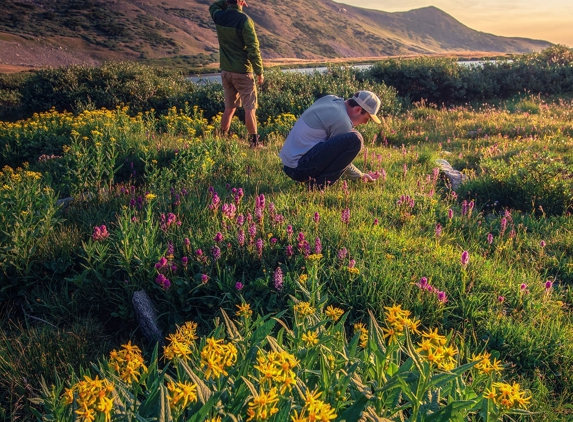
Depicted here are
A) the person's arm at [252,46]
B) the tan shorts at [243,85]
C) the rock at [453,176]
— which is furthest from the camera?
the tan shorts at [243,85]

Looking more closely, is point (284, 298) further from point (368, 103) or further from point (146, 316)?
point (368, 103)

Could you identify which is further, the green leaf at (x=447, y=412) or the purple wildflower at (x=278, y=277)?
the purple wildflower at (x=278, y=277)

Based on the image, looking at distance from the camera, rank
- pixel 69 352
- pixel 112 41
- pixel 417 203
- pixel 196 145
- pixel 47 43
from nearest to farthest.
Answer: pixel 69 352
pixel 417 203
pixel 196 145
pixel 47 43
pixel 112 41

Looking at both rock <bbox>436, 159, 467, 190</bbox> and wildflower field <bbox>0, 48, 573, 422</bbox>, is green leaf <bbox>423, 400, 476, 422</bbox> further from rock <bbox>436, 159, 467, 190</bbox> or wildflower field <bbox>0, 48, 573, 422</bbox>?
rock <bbox>436, 159, 467, 190</bbox>

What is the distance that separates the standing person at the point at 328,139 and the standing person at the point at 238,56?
2.73 metres

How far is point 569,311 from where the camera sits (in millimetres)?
3467

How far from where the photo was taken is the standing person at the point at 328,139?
5.15 m

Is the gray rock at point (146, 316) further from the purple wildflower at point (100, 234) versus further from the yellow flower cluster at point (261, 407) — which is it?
the yellow flower cluster at point (261, 407)

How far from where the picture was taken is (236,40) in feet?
26.3

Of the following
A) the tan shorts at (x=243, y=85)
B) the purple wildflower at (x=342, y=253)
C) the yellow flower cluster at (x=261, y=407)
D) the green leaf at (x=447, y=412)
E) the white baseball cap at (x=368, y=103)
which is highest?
the white baseball cap at (x=368, y=103)

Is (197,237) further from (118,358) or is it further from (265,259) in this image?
(118,358)

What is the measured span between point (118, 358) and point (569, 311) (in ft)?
11.6

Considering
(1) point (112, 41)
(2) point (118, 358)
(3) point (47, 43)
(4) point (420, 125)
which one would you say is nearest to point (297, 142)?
(2) point (118, 358)

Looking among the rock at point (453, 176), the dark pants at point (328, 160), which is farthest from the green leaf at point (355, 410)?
the rock at point (453, 176)
